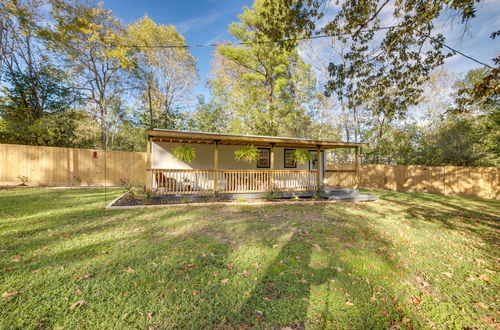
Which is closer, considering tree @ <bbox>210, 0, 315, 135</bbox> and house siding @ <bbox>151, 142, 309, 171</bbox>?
house siding @ <bbox>151, 142, 309, 171</bbox>

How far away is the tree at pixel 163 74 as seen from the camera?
17.8 metres

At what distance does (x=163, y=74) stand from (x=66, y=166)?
11.7 metres

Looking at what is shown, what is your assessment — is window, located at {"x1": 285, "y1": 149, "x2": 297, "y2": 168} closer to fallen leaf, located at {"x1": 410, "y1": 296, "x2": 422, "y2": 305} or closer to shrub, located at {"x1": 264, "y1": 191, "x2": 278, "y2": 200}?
shrub, located at {"x1": 264, "y1": 191, "x2": 278, "y2": 200}

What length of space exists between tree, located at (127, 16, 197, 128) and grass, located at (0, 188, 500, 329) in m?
15.4

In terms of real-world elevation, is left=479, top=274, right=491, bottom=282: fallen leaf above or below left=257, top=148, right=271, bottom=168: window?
below

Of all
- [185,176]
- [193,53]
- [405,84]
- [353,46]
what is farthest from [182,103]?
[405,84]

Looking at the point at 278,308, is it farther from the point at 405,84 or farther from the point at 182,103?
the point at 182,103

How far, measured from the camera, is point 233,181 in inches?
348

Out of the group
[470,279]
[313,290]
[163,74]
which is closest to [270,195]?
[313,290]

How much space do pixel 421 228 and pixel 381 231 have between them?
1.44 m

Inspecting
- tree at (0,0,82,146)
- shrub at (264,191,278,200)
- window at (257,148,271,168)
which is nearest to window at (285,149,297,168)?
window at (257,148,271,168)

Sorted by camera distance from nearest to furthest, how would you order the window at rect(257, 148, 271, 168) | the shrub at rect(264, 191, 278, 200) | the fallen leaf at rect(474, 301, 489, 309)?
the fallen leaf at rect(474, 301, 489, 309)
the shrub at rect(264, 191, 278, 200)
the window at rect(257, 148, 271, 168)

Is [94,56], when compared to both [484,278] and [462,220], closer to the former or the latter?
[484,278]

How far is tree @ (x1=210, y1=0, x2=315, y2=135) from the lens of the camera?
16.8 metres
